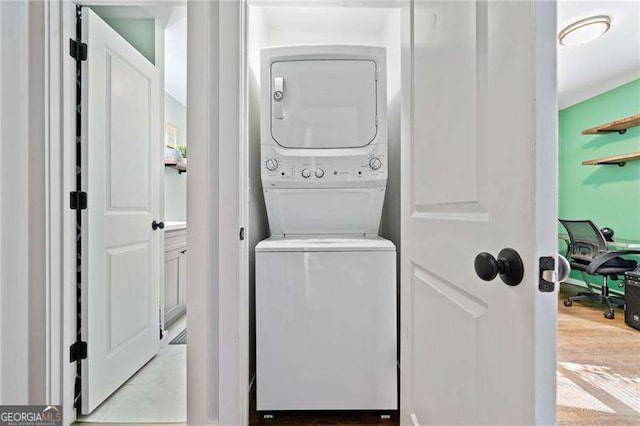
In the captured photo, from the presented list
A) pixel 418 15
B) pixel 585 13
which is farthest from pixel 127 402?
pixel 585 13

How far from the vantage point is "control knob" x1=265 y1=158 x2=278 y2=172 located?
169 centimetres

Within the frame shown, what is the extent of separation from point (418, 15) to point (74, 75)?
1.64 metres

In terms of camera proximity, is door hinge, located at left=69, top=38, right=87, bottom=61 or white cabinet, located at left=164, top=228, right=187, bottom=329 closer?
door hinge, located at left=69, top=38, right=87, bottom=61

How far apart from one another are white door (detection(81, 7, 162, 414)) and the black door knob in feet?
5.84

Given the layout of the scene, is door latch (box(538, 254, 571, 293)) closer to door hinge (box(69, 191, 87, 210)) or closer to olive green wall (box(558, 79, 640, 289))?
door hinge (box(69, 191, 87, 210))

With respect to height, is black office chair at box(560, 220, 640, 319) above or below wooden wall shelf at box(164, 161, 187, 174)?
below

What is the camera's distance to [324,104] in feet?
5.66

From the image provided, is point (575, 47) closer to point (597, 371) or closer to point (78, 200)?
point (597, 371)

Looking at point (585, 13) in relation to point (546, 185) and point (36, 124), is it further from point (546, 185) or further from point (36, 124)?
point (36, 124)

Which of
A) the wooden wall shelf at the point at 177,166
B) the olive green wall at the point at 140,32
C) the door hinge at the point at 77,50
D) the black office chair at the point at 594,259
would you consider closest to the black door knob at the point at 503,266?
the door hinge at the point at 77,50

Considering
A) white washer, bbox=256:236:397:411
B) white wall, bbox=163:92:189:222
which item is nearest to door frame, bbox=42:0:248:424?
white washer, bbox=256:236:397:411

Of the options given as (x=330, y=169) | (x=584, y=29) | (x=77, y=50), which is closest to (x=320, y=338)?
(x=330, y=169)

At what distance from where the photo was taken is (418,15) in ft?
3.06

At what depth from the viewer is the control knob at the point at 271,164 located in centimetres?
169
